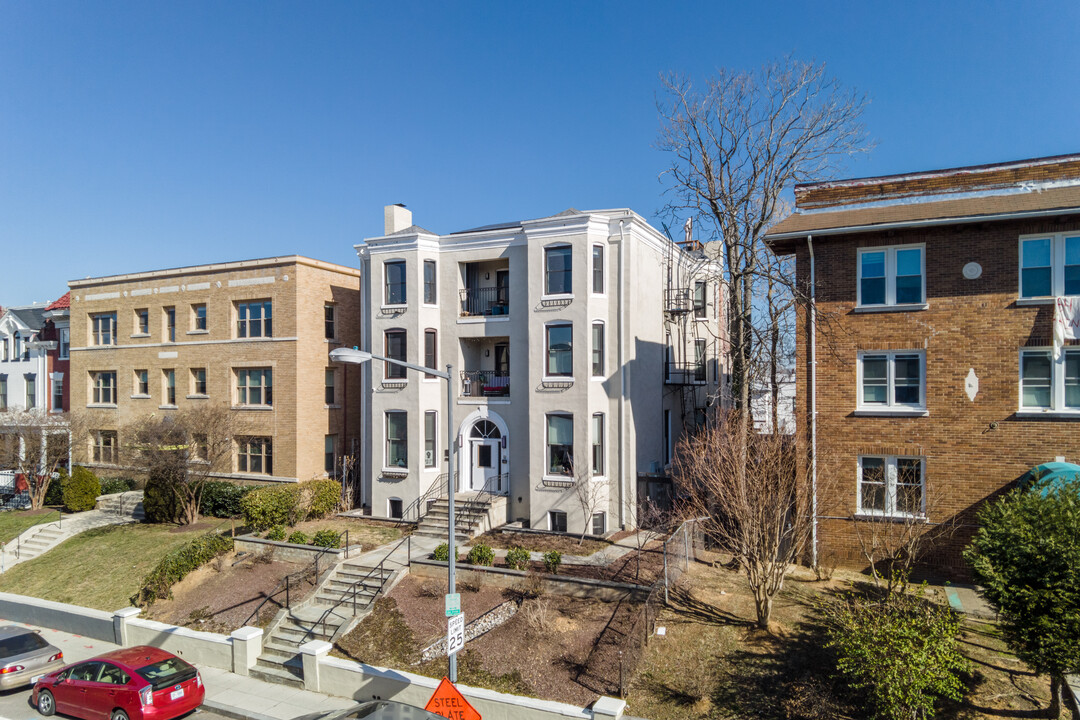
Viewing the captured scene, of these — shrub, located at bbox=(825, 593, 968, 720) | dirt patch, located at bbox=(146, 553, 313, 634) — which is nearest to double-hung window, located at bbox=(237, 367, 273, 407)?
dirt patch, located at bbox=(146, 553, 313, 634)

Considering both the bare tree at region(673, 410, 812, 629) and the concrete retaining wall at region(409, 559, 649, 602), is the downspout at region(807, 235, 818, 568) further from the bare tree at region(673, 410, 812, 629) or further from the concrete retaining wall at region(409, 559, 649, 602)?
the concrete retaining wall at region(409, 559, 649, 602)

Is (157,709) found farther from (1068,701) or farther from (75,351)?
(75,351)

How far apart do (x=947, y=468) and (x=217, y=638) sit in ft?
63.7

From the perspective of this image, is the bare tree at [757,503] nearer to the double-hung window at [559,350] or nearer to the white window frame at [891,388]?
the white window frame at [891,388]

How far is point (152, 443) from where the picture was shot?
2864 cm

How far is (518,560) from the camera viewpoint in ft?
63.0

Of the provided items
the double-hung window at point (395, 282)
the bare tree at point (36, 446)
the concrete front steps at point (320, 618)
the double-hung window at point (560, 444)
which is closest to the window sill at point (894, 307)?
the double-hung window at point (560, 444)

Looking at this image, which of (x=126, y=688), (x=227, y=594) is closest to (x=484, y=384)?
(x=227, y=594)

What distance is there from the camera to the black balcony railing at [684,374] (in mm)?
28234

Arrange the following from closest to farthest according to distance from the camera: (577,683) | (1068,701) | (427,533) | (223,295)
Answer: (1068,701) < (577,683) < (427,533) < (223,295)

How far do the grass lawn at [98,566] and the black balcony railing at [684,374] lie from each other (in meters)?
18.8

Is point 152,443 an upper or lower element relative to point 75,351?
lower

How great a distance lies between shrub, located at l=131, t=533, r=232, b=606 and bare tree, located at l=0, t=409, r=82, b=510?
15044 mm

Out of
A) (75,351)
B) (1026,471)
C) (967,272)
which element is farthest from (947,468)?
(75,351)
